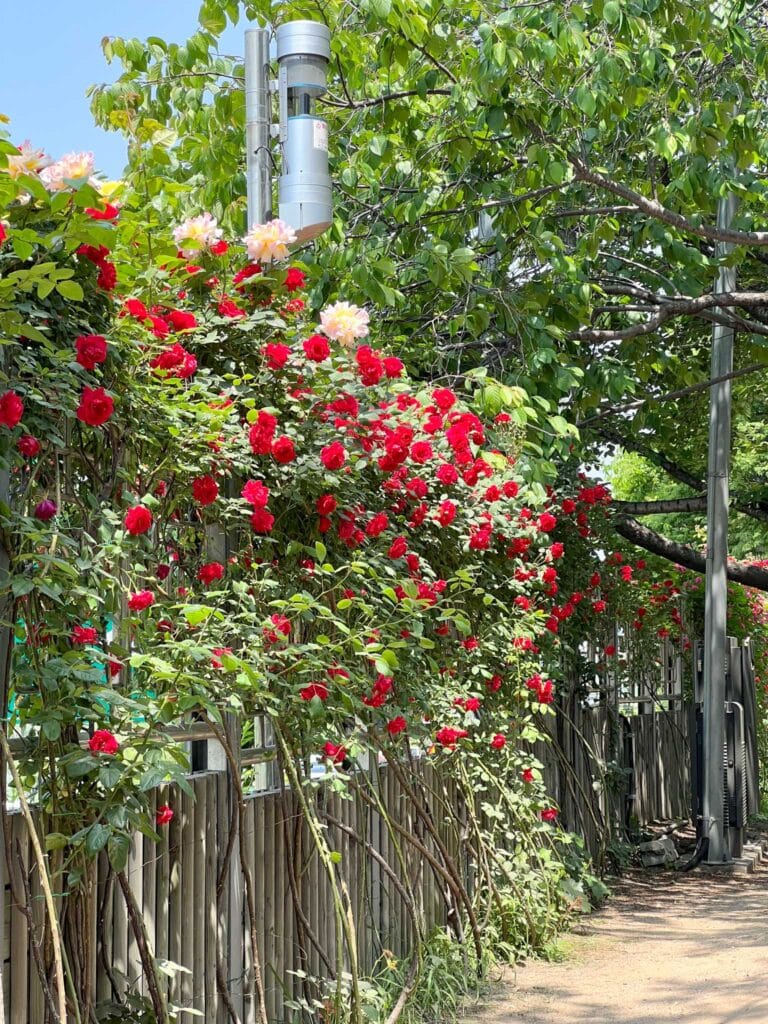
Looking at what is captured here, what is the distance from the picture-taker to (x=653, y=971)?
6.43 meters

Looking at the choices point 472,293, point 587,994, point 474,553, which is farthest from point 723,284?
point 587,994

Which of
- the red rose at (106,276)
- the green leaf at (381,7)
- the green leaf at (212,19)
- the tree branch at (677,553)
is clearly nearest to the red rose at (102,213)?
the red rose at (106,276)

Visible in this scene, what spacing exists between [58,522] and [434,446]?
84.1 inches

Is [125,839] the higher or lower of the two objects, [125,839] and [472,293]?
the lower

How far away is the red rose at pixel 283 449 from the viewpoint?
3947 millimetres

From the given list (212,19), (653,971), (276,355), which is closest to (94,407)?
(276,355)

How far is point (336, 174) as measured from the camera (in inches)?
310

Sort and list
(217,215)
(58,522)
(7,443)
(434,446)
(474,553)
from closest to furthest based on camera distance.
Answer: (7,443), (58,522), (434,446), (474,553), (217,215)

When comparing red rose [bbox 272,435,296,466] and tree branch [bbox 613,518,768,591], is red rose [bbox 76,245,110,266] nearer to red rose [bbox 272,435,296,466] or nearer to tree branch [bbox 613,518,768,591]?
red rose [bbox 272,435,296,466]

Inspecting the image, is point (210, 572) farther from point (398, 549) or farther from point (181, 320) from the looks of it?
point (398, 549)

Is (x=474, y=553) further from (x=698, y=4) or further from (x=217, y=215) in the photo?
(x=217, y=215)

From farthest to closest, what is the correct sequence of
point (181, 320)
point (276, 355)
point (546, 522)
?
point (546, 522) < point (276, 355) < point (181, 320)

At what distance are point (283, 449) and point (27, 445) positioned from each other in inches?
37.9

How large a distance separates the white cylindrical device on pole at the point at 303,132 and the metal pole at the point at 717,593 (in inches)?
214
